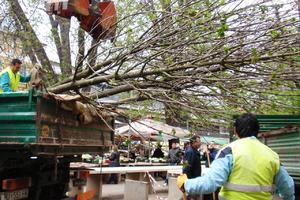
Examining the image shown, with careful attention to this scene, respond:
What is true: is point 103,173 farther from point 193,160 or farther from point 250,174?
point 250,174

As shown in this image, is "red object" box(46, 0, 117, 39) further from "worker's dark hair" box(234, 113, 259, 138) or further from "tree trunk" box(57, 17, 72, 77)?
"tree trunk" box(57, 17, 72, 77)

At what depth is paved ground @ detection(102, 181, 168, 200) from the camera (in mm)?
12727

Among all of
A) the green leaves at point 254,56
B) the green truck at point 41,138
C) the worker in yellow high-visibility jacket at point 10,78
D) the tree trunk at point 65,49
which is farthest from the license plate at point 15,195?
the tree trunk at point 65,49

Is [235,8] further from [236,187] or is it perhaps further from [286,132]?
[236,187]

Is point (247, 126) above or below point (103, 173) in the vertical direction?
above

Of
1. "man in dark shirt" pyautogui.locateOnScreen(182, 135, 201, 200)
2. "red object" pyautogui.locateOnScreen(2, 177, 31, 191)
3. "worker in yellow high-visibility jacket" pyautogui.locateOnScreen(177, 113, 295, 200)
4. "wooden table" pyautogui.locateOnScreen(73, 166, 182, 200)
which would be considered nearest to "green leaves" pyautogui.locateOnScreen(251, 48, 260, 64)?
"worker in yellow high-visibility jacket" pyautogui.locateOnScreen(177, 113, 295, 200)

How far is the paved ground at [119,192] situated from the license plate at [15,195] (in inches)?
264

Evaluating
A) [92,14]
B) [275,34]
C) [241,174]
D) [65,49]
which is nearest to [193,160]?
[92,14]

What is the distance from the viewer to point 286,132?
6.90 meters

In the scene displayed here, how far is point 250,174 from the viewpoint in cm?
343

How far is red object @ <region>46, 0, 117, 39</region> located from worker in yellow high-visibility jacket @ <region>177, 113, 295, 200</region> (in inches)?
176

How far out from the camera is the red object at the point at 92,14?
23.7 feet

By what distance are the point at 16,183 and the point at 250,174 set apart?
11.3ft

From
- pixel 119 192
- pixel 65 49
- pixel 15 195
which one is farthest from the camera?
pixel 119 192
